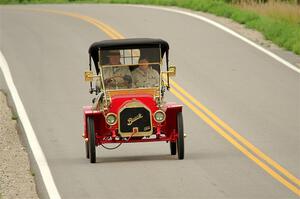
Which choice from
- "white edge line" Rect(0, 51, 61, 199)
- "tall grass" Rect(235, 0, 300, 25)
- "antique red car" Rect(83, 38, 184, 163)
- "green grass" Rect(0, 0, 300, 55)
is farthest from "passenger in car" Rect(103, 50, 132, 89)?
"tall grass" Rect(235, 0, 300, 25)

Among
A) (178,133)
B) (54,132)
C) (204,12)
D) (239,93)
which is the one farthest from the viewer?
(204,12)

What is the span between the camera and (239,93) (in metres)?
23.9

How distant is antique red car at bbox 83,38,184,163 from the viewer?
52.5ft

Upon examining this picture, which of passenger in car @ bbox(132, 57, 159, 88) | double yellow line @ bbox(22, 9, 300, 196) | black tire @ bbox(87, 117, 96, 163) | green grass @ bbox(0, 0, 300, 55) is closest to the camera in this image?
double yellow line @ bbox(22, 9, 300, 196)

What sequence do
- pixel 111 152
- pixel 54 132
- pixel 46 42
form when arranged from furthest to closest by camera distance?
pixel 46 42 → pixel 54 132 → pixel 111 152

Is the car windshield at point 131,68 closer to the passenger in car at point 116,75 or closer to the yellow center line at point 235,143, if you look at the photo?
the passenger in car at point 116,75

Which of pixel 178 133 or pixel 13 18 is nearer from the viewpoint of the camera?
pixel 178 133

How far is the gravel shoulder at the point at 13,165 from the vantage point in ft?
44.9

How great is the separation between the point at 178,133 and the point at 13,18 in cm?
2330

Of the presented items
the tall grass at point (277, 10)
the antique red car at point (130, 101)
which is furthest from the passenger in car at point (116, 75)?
the tall grass at point (277, 10)

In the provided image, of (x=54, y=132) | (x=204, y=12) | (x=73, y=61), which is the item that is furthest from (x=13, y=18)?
(x=54, y=132)

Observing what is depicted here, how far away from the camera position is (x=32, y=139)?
741 inches

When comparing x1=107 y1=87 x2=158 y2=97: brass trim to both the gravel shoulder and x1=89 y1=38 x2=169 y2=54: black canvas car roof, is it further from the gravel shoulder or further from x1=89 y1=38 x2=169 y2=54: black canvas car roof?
the gravel shoulder

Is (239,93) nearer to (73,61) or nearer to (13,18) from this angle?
(73,61)
